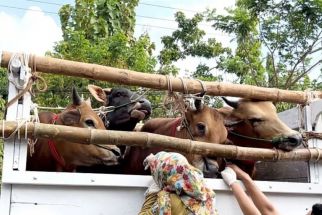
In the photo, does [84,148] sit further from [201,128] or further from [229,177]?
[229,177]

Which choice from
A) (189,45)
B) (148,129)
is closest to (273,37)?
(189,45)

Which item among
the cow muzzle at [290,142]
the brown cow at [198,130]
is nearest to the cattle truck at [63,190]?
the cow muzzle at [290,142]

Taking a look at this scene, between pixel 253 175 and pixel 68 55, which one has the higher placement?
pixel 68 55

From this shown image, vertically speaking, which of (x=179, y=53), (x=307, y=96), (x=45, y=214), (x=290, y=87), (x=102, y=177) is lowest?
(x=45, y=214)

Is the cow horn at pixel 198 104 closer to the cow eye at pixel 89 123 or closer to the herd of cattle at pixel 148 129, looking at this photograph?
the herd of cattle at pixel 148 129

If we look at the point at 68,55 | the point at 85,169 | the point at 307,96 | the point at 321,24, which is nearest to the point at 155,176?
the point at 85,169

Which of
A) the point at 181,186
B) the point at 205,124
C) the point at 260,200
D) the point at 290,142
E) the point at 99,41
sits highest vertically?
the point at 99,41

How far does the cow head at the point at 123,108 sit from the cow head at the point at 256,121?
27.8 inches

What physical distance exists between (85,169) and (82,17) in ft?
33.0

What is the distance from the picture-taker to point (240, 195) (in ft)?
9.53

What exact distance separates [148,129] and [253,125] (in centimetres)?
103

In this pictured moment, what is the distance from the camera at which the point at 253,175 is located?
4047mm

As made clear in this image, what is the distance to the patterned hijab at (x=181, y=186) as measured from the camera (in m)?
2.58

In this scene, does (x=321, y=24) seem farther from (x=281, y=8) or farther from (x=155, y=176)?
(x=155, y=176)
